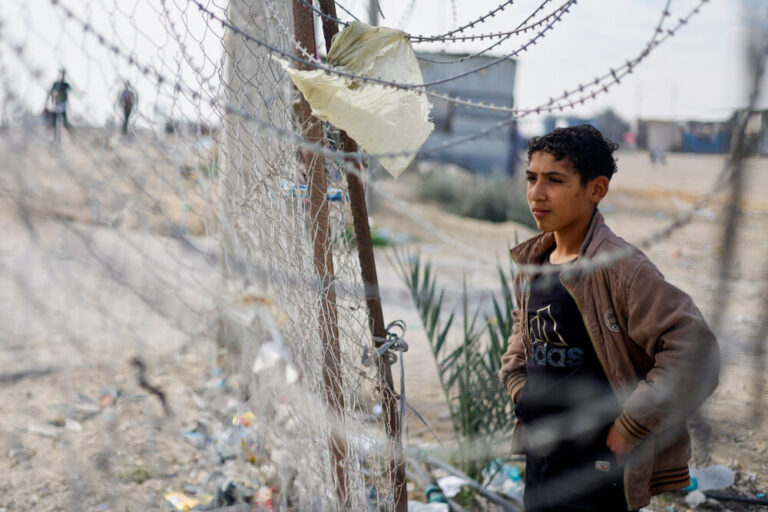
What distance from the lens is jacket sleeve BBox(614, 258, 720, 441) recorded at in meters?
1.37

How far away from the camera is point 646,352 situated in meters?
1.48

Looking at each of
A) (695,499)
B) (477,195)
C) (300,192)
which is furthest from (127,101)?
(477,195)

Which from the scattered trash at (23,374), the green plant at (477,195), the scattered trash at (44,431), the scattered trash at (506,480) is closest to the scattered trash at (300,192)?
the scattered trash at (506,480)

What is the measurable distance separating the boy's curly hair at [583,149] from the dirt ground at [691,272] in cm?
26

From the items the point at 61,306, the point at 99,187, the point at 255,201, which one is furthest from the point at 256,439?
the point at 61,306

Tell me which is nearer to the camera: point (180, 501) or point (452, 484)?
point (180, 501)

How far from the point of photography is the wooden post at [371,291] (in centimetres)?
180

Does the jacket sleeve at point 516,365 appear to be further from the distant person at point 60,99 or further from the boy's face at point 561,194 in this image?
the distant person at point 60,99

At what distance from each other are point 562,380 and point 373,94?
862 mm

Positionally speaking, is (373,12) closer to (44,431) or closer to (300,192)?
(300,192)

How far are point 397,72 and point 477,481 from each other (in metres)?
1.82

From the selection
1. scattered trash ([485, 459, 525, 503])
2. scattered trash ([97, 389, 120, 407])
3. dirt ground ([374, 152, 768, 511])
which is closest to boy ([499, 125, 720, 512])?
dirt ground ([374, 152, 768, 511])

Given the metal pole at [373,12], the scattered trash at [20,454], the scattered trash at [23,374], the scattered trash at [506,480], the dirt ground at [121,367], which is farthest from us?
the scattered trash at [23,374]

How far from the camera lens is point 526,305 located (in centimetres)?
176
